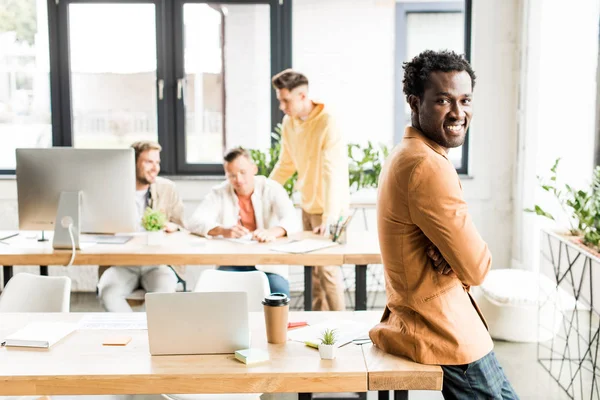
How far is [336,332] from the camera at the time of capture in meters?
2.46

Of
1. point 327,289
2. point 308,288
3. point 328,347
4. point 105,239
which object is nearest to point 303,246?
point 308,288

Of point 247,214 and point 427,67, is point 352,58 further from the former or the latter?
point 427,67

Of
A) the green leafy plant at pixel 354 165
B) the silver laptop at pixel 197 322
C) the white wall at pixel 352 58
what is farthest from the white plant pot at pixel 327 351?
the white wall at pixel 352 58

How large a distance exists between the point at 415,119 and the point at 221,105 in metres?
3.93

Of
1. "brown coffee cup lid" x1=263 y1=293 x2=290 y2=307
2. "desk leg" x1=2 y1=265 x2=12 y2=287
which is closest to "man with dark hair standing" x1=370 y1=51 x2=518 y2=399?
"brown coffee cup lid" x1=263 y1=293 x2=290 y2=307

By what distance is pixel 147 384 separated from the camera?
211 cm

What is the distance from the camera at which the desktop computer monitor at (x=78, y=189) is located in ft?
12.0

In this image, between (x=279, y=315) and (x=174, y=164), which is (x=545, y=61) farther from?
(x=279, y=315)

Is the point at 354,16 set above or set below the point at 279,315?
above

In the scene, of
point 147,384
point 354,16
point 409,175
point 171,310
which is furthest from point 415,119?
point 354,16

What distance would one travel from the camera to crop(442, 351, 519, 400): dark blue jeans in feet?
6.94

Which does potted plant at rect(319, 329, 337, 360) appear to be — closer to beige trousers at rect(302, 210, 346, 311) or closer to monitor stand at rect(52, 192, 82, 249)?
monitor stand at rect(52, 192, 82, 249)

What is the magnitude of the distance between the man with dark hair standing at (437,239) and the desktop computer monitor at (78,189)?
1.89 m

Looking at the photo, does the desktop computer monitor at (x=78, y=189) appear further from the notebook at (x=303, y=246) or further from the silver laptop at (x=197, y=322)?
the silver laptop at (x=197, y=322)
